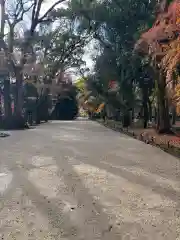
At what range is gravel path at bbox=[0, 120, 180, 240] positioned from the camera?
4.57 meters

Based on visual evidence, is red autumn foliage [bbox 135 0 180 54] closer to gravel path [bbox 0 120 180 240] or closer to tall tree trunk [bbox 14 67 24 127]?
gravel path [bbox 0 120 180 240]

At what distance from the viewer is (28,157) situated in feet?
37.8

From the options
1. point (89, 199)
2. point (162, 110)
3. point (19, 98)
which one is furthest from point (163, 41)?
point (19, 98)

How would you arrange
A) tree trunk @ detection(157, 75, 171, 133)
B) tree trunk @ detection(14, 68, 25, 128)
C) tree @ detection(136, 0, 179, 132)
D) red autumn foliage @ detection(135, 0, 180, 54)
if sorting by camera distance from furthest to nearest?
tree trunk @ detection(14, 68, 25, 128) → tree trunk @ detection(157, 75, 171, 133) → tree @ detection(136, 0, 179, 132) → red autumn foliage @ detection(135, 0, 180, 54)

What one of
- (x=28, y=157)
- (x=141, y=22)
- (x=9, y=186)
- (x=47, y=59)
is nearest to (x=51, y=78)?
(x=47, y=59)

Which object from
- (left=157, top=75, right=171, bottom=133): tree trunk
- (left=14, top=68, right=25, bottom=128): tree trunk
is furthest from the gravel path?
(left=14, top=68, right=25, bottom=128): tree trunk

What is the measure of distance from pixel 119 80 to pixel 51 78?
55.3 ft

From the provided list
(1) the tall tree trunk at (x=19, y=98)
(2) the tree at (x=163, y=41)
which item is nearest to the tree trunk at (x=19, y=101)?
(1) the tall tree trunk at (x=19, y=98)

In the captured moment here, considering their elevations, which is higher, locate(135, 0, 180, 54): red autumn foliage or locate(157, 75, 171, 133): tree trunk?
locate(135, 0, 180, 54): red autumn foliage

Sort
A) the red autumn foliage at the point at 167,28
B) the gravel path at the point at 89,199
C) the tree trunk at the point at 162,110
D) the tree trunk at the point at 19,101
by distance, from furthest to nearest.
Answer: the tree trunk at the point at 19,101 < the tree trunk at the point at 162,110 < the red autumn foliage at the point at 167,28 < the gravel path at the point at 89,199

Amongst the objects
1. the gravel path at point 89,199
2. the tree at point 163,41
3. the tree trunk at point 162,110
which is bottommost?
the gravel path at point 89,199

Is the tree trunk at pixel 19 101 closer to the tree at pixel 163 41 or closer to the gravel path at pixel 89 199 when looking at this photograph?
the tree at pixel 163 41

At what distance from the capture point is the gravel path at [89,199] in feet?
15.0

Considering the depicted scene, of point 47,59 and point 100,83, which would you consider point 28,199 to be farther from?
point 47,59
